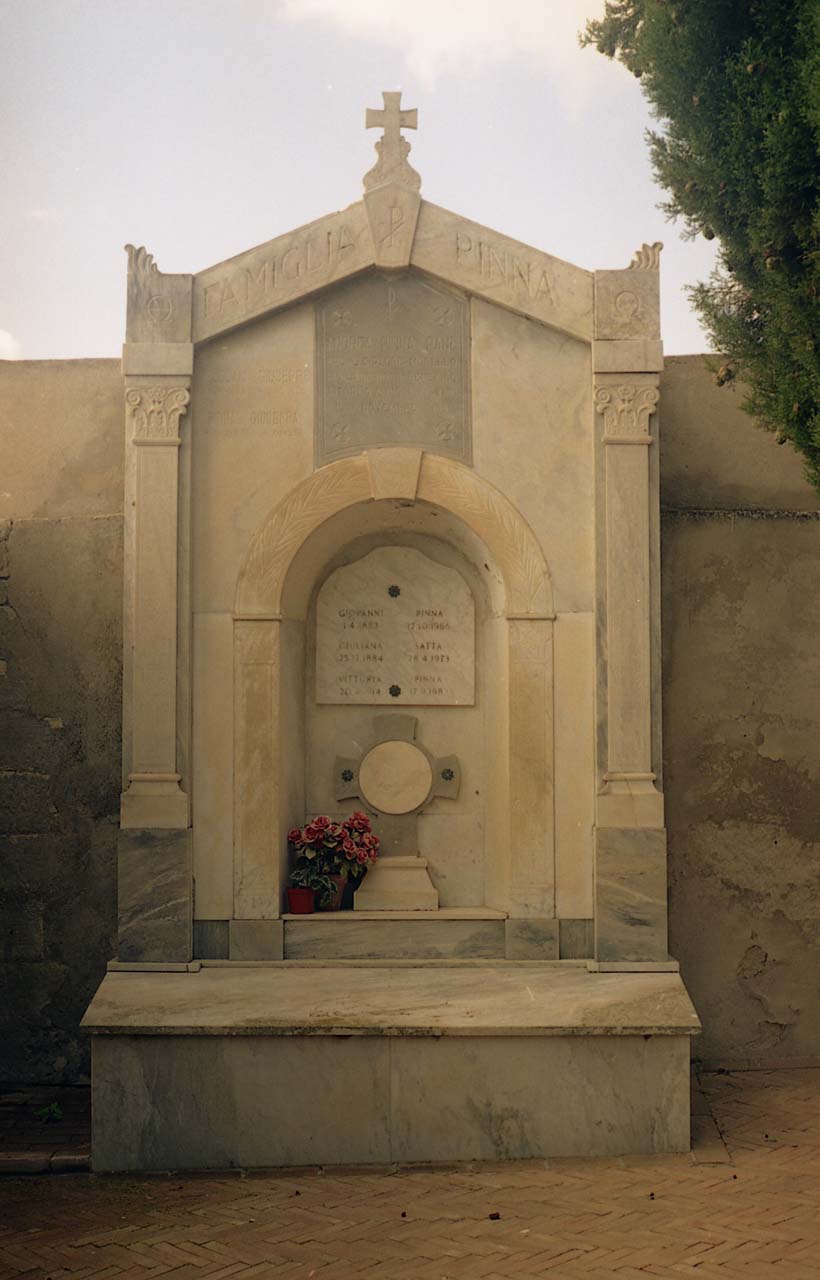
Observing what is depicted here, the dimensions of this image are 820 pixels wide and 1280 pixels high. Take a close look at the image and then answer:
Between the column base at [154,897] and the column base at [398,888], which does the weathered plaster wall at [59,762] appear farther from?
the column base at [398,888]

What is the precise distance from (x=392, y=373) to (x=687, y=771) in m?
3.12

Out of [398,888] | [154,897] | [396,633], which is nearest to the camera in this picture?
[154,897]

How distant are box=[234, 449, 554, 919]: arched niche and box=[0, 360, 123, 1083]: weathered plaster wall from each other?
3.97 ft

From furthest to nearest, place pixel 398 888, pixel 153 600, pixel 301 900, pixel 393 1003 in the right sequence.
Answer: pixel 398 888, pixel 301 900, pixel 153 600, pixel 393 1003

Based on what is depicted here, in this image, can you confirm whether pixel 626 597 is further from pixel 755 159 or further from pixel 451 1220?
pixel 451 1220

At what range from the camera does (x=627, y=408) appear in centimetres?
792

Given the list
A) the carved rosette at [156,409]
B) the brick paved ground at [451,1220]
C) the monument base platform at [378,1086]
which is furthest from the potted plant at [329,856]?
the carved rosette at [156,409]

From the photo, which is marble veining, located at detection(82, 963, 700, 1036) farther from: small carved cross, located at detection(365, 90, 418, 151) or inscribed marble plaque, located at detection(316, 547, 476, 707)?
small carved cross, located at detection(365, 90, 418, 151)

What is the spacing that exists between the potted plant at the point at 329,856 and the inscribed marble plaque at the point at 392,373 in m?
2.21

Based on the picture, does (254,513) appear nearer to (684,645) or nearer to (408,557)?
(408,557)

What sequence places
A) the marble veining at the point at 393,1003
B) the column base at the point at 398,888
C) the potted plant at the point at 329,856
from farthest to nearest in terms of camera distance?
the column base at the point at 398,888 → the potted plant at the point at 329,856 → the marble veining at the point at 393,1003

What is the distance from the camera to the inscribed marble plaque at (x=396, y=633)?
28.4ft

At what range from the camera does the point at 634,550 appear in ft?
25.9

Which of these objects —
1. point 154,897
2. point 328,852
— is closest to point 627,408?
point 328,852
